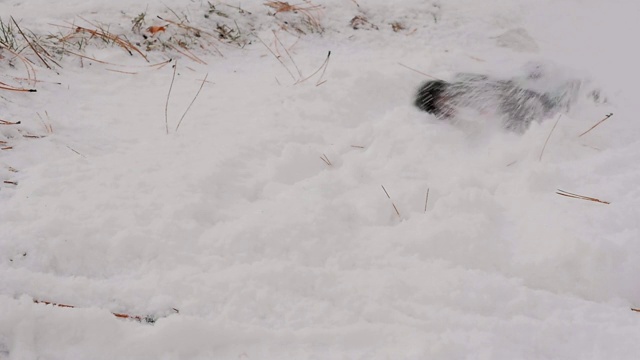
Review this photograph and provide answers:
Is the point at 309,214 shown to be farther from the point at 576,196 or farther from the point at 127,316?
the point at 576,196

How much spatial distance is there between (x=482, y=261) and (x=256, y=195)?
69cm

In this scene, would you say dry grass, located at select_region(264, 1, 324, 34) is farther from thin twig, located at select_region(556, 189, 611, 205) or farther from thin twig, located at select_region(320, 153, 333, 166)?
thin twig, located at select_region(556, 189, 611, 205)

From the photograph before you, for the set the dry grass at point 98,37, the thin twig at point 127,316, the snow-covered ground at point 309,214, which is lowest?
the thin twig at point 127,316

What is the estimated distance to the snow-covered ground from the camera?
3.71 feet

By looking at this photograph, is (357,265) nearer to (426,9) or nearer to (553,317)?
(553,317)

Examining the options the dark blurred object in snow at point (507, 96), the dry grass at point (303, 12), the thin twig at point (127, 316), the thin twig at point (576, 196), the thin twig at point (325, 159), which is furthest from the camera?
the dry grass at point (303, 12)

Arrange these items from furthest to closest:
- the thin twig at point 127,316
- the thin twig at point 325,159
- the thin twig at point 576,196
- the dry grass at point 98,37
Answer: the dry grass at point 98,37, the thin twig at point 325,159, the thin twig at point 576,196, the thin twig at point 127,316

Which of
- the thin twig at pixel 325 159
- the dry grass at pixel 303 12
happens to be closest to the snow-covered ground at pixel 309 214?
the thin twig at pixel 325 159

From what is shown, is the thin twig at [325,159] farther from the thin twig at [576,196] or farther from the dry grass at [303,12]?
the dry grass at [303,12]

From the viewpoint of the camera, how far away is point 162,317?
1152 mm

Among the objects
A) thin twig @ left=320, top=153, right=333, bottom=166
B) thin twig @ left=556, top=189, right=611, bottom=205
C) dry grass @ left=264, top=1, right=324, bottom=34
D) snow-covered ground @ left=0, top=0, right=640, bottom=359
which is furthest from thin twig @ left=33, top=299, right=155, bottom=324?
dry grass @ left=264, top=1, right=324, bottom=34

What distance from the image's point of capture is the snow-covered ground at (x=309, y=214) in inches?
44.6

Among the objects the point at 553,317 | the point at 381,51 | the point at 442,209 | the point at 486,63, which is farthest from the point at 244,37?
the point at 553,317

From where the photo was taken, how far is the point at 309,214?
1438 millimetres
